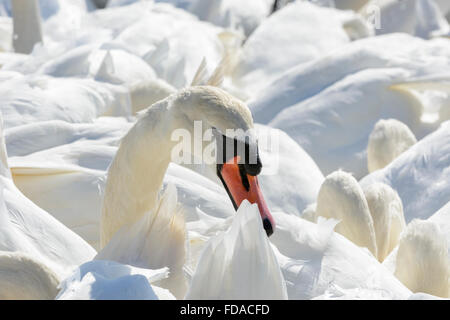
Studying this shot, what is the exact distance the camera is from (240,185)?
8.40 feet

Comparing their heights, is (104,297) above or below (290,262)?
above

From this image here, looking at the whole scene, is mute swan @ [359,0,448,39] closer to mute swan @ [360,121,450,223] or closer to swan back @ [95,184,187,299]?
mute swan @ [360,121,450,223]

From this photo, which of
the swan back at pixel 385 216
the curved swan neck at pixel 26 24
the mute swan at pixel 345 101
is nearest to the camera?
the swan back at pixel 385 216

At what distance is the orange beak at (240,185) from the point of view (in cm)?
252

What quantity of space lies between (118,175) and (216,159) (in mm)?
380

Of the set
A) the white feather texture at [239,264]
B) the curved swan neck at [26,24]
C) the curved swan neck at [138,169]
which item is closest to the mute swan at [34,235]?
the curved swan neck at [138,169]

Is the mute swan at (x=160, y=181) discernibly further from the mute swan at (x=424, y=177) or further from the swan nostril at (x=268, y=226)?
the mute swan at (x=424, y=177)

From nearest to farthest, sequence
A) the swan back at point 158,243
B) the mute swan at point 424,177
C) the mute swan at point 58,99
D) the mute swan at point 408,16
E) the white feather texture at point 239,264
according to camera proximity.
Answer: the white feather texture at point 239,264 < the swan back at point 158,243 < the mute swan at point 424,177 < the mute swan at point 58,99 < the mute swan at point 408,16

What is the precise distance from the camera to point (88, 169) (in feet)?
11.4

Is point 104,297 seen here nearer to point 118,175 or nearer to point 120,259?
point 120,259

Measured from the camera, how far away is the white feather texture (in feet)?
6.45

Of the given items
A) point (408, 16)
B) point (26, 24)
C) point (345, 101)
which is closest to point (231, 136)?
point (345, 101)

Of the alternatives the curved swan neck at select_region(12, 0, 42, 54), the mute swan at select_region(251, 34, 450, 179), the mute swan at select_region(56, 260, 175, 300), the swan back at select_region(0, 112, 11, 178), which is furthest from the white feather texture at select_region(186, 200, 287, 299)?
the curved swan neck at select_region(12, 0, 42, 54)
